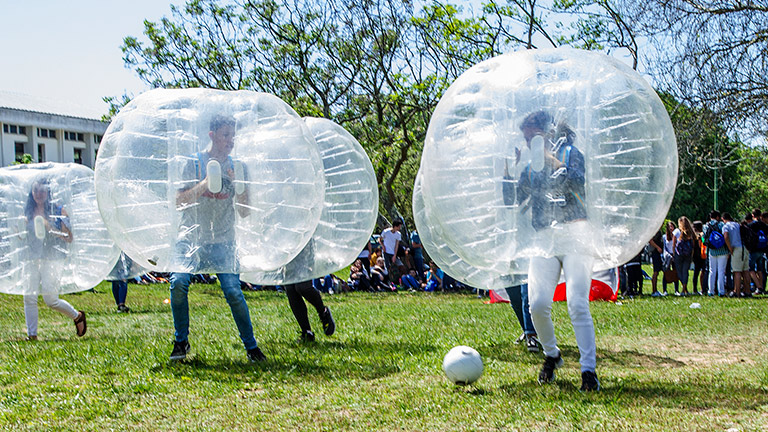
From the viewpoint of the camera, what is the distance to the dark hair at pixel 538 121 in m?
5.00

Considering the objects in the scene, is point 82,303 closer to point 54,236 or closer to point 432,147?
point 54,236

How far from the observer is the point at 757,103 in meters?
13.0

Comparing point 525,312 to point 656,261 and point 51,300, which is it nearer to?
point 51,300

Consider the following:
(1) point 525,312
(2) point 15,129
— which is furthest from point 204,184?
(2) point 15,129

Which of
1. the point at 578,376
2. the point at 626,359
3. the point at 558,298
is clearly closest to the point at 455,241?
the point at 578,376

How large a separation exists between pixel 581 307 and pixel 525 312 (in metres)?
2.07

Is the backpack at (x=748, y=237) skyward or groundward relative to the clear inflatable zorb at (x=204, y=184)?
groundward

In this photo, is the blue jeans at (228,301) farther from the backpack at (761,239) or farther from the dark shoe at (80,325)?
the backpack at (761,239)

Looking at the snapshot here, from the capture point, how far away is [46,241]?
28.0 feet

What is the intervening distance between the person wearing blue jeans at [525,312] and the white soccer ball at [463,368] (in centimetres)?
166

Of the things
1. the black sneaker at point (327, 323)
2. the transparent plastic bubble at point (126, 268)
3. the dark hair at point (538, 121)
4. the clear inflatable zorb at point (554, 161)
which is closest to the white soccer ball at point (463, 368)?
the clear inflatable zorb at point (554, 161)

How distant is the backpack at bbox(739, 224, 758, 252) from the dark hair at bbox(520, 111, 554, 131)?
12450 mm

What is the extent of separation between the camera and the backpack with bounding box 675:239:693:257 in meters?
16.6

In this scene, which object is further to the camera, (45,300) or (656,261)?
(656,261)
